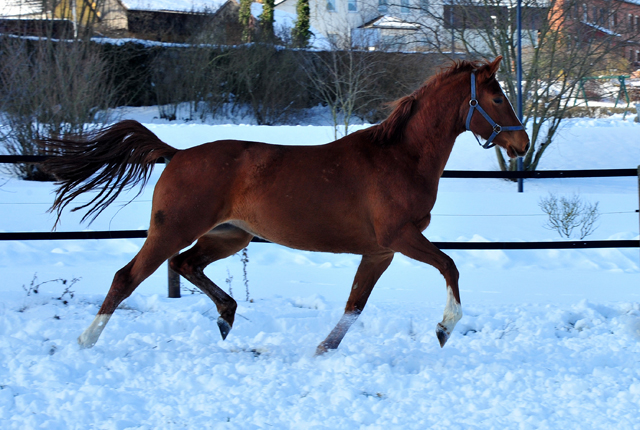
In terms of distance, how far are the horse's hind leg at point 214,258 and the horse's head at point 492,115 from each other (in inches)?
62.1

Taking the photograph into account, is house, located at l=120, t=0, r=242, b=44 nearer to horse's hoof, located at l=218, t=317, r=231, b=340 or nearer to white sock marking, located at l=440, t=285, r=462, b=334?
horse's hoof, located at l=218, t=317, r=231, b=340

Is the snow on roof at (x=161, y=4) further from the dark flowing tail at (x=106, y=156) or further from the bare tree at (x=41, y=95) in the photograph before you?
the dark flowing tail at (x=106, y=156)

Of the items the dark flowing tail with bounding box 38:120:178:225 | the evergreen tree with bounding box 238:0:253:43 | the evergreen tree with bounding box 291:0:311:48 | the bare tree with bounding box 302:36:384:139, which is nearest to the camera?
the dark flowing tail with bounding box 38:120:178:225

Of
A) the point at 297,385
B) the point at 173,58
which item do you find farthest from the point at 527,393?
the point at 173,58

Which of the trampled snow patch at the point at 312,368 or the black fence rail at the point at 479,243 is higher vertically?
the black fence rail at the point at 479,243

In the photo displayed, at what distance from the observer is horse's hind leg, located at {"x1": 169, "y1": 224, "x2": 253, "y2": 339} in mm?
3756

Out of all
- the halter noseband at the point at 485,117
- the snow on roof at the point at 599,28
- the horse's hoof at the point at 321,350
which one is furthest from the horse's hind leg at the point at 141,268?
the snow on roof at the point at 599,28

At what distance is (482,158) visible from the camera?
13719 mm

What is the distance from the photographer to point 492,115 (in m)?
3.45

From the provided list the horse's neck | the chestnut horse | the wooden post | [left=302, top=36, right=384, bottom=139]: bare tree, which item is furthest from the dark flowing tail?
[left=302, top=36, right=384, bottom=139]: bare tree

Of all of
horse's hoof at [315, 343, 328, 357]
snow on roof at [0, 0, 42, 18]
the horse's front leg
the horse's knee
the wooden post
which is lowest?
the wooden post

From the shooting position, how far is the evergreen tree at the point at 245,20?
20234 millimetres

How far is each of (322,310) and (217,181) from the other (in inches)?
55.7

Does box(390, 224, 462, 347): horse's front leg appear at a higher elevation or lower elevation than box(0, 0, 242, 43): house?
lower
